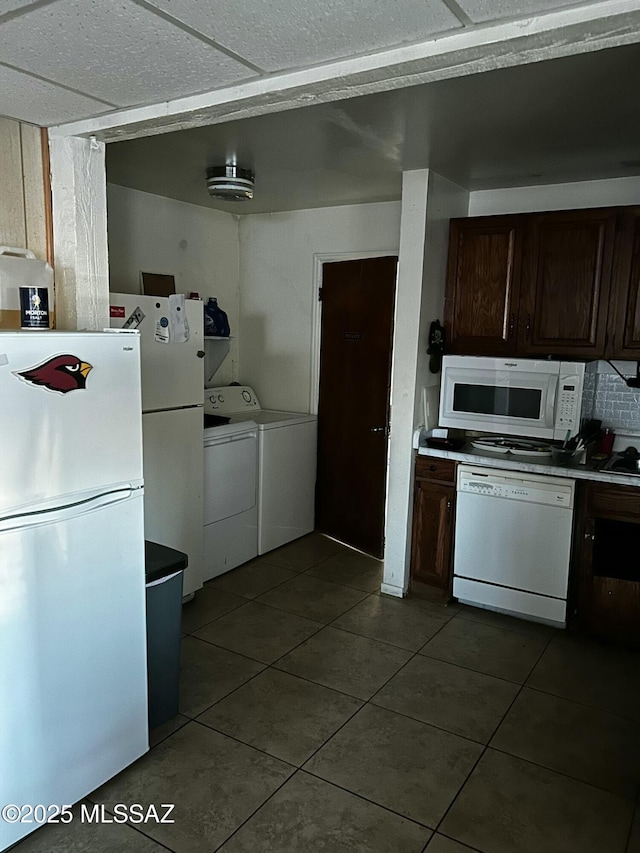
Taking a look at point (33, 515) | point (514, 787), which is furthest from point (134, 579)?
point (514, 787)

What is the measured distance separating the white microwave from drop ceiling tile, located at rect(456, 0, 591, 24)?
2.23 meters

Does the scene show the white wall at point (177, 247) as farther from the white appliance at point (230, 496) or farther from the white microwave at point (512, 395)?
the white microwave at point (512, 395)

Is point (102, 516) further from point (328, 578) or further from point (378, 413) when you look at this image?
point (378, 413)

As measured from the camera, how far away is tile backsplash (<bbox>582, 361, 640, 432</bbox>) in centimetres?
359

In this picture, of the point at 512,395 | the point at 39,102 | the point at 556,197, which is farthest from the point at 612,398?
the point at 39,102

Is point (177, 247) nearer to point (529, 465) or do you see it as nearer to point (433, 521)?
point (433, 521)

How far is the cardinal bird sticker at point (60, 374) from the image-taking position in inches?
72.5

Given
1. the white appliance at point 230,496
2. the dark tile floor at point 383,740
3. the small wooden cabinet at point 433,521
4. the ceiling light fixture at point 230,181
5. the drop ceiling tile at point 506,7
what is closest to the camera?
the drop ceiling tile at point 506,7

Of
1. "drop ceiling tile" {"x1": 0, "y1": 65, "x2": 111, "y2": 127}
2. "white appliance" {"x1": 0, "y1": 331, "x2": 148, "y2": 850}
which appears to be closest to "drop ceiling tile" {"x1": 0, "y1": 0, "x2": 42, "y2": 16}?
"drop ceiling tile" {"x1": 0, "y1": 65, "x2": 111, "y2": 127}

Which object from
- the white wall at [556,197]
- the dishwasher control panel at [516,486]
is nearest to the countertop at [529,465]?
the dishwasher control panel at [516,486]

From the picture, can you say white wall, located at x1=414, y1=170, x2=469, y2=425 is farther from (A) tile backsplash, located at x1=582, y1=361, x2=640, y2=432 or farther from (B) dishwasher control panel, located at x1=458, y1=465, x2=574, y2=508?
(A) tile backsplash, located at x1=582, y1=361, x2=640, y2=432

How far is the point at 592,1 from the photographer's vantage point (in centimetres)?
128

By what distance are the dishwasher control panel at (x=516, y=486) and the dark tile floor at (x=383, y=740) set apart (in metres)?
0.72

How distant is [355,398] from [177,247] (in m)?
1.66
